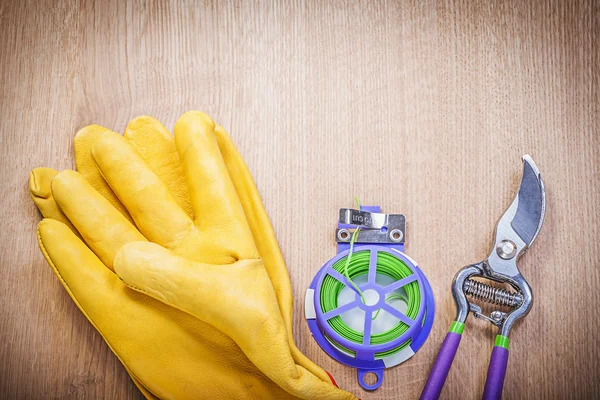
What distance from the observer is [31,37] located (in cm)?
103

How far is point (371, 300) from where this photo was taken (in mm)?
936

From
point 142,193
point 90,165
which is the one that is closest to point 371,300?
point 142,193

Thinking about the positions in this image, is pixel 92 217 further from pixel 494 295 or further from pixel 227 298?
pixel 494 295

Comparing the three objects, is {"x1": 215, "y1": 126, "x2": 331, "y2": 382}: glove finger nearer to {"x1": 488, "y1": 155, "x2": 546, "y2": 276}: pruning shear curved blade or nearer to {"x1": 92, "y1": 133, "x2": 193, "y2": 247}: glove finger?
{"x1": 92, "y1": 133, "x2": 193, "y2": 247}: glove finger

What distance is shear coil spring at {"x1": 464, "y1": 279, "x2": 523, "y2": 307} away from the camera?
899mm

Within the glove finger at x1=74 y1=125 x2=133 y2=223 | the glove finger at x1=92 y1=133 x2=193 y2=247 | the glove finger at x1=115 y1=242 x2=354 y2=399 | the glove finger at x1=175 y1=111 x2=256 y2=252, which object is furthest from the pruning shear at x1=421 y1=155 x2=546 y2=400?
the glove finger at x1=74 y1=125 x2=133 y2=223

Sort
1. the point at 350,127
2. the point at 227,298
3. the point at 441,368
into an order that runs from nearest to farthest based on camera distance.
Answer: the point at 227,298 < the point at 441,368 < the point at 350,127

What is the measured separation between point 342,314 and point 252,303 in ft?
0.75

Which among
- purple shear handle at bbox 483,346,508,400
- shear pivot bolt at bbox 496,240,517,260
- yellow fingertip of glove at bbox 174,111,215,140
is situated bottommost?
purple shear handle at bbox 483,346,508,400

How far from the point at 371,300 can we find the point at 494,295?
0.73 feet

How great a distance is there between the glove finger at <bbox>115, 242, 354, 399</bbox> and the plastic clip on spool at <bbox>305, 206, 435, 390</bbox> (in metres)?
0.13

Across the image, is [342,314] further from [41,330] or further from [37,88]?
[37,88]

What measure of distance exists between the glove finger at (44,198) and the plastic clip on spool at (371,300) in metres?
0.49

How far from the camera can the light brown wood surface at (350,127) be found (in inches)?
37.8
